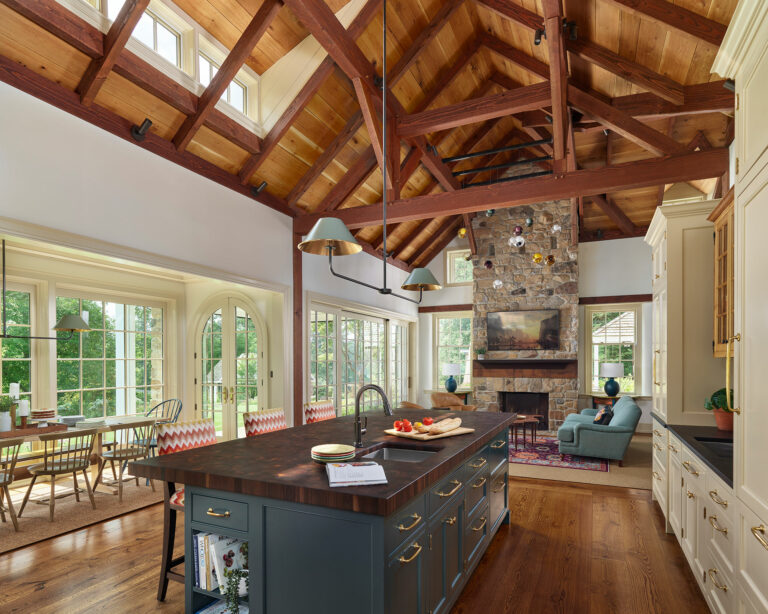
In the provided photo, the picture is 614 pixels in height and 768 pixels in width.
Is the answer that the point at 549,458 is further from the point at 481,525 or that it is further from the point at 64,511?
the point at 64,511

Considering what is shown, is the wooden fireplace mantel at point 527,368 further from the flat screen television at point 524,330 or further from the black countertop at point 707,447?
the black countertop at point 707,447

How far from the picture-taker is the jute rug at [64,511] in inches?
145

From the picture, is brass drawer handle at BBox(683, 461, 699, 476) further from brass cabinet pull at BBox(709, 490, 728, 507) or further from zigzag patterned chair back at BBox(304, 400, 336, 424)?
zigzag patterned chair back at BBox(304, 400, 336, 424)

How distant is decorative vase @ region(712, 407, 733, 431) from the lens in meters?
3.22

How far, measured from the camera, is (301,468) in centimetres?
222

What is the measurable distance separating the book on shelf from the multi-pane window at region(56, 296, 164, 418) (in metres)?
4.45

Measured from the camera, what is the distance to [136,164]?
4.07 metres

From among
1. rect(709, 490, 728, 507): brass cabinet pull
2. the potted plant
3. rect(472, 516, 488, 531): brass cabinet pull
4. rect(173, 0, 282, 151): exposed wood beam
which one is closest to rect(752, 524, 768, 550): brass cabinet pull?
rect(709, 490, 728, 507): brass cabinet pull

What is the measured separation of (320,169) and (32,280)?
3370mm

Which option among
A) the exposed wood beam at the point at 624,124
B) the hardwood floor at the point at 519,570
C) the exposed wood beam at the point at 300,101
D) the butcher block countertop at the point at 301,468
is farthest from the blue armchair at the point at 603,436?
the exposed wood beam at the point at 300,101

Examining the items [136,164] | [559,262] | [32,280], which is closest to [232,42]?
[136,164]

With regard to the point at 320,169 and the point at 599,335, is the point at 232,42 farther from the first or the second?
the point at 599,335

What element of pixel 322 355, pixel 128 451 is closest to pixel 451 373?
pixel 322 355

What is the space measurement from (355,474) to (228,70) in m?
3.63
